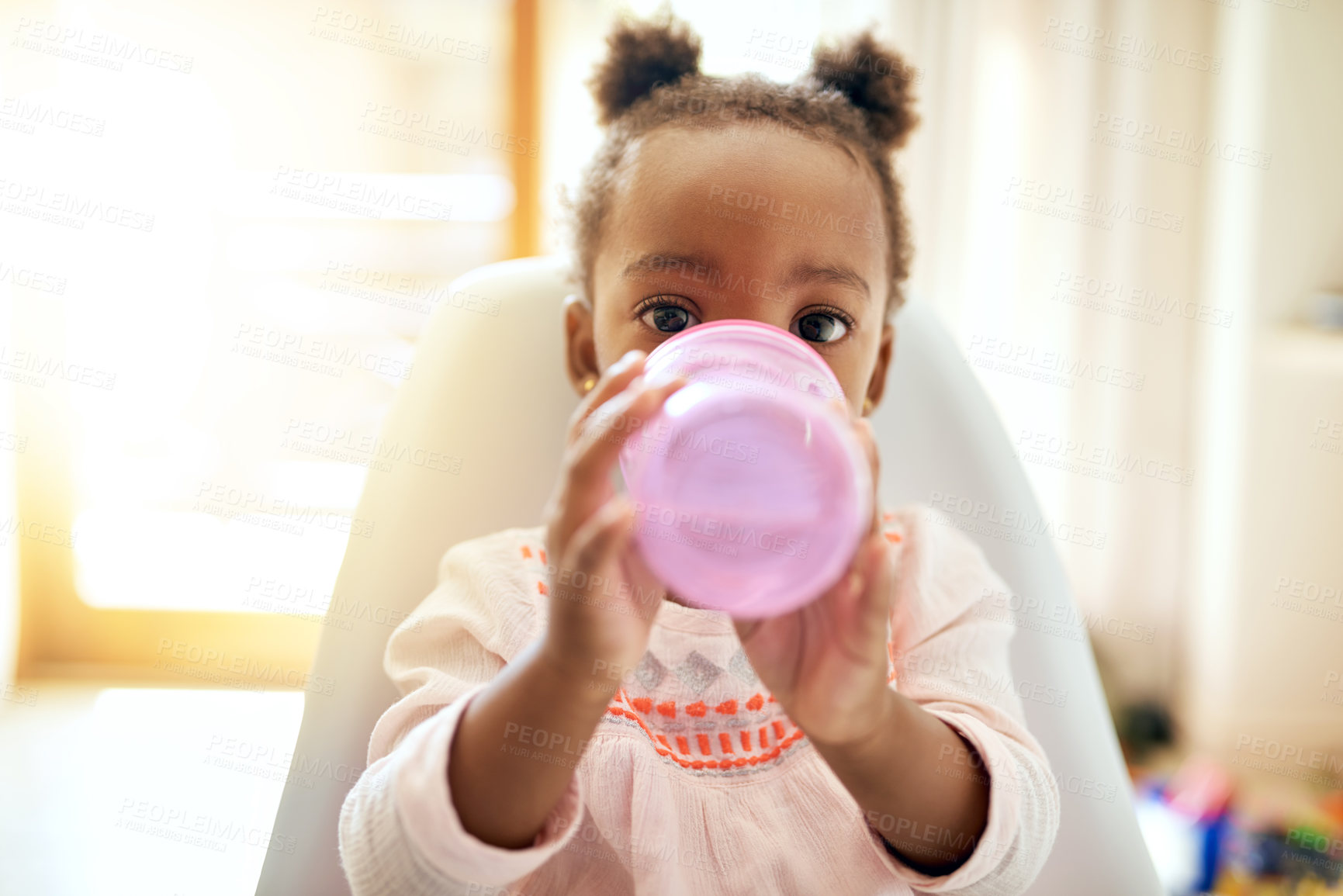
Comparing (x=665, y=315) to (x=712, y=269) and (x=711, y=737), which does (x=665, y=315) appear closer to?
(x=712, y=269)

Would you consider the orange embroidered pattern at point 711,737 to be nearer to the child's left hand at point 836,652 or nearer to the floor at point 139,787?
the child's left hand at point 836,652

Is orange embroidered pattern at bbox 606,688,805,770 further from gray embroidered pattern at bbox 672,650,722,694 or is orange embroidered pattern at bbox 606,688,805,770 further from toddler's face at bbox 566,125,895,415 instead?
toddler's face at bbox 566,125,895,415

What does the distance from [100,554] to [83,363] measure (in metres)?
0.43

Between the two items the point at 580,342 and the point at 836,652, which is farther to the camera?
the point at 580,342

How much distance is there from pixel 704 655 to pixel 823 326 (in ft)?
0.90

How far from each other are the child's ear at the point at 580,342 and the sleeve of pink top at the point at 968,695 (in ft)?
0.99

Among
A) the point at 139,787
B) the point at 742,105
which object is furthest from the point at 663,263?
the point at 139,787

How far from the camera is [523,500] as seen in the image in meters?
0.89

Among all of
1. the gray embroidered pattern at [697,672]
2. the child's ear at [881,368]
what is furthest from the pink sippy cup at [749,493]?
the child's ear at [881,368]

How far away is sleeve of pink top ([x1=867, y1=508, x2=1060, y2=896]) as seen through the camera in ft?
2.06

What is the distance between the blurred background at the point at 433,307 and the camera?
65.7 inches

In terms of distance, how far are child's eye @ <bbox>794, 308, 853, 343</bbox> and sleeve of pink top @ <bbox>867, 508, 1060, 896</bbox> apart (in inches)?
9.2

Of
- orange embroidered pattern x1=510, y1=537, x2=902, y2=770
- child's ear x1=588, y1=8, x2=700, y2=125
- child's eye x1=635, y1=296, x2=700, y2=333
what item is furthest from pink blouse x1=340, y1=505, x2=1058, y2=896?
child's ear x1=588, y1=8, x2=700, y2=125

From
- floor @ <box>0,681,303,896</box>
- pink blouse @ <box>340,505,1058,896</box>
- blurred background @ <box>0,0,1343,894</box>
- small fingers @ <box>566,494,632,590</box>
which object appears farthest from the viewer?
blurred background @ <box>0,0,1343,894</box>
